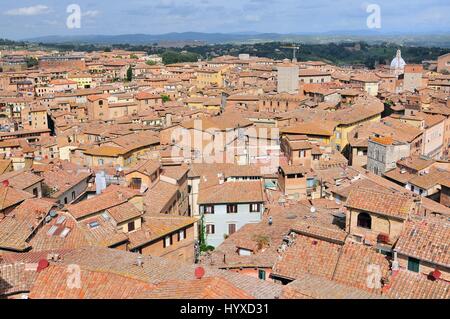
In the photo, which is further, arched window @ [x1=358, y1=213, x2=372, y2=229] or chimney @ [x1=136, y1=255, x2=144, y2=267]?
arched window @ [x1=358, y1=213, x2=372, y2=229]

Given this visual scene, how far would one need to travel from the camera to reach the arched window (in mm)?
18431

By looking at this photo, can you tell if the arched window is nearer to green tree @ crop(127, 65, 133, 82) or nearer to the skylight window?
the skylight window

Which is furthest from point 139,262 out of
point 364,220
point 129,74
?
point 129,74

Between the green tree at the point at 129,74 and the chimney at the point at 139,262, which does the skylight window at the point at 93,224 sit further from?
the green tree at the point at 129,74

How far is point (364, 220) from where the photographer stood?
61.2 ft

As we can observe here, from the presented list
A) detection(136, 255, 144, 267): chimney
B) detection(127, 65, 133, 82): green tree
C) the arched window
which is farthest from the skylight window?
detection(127, 65, 133, 82): green tree

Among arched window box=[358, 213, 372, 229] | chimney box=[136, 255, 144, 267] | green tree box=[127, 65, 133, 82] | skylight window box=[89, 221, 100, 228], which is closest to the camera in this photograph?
chimney box=[136, 255, 144, 267]

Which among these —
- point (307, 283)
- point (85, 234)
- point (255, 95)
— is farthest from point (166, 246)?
point (255, 95)

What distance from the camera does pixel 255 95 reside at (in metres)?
67.8

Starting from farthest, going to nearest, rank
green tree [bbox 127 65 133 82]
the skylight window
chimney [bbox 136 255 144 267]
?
green tree [bbox 127 65 133 82], the skylight window, chimney [bbox 136 255 144 267]

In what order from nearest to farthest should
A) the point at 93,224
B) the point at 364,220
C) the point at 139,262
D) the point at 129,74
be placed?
the point at 139,262, the point at 364,220, the point at 93,224, the point at 129,74

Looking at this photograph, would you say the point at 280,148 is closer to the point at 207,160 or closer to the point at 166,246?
the point at 207,160

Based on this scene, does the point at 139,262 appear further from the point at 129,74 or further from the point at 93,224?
the point at 129,74

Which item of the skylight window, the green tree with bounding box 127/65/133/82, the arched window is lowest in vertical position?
the skylight window
